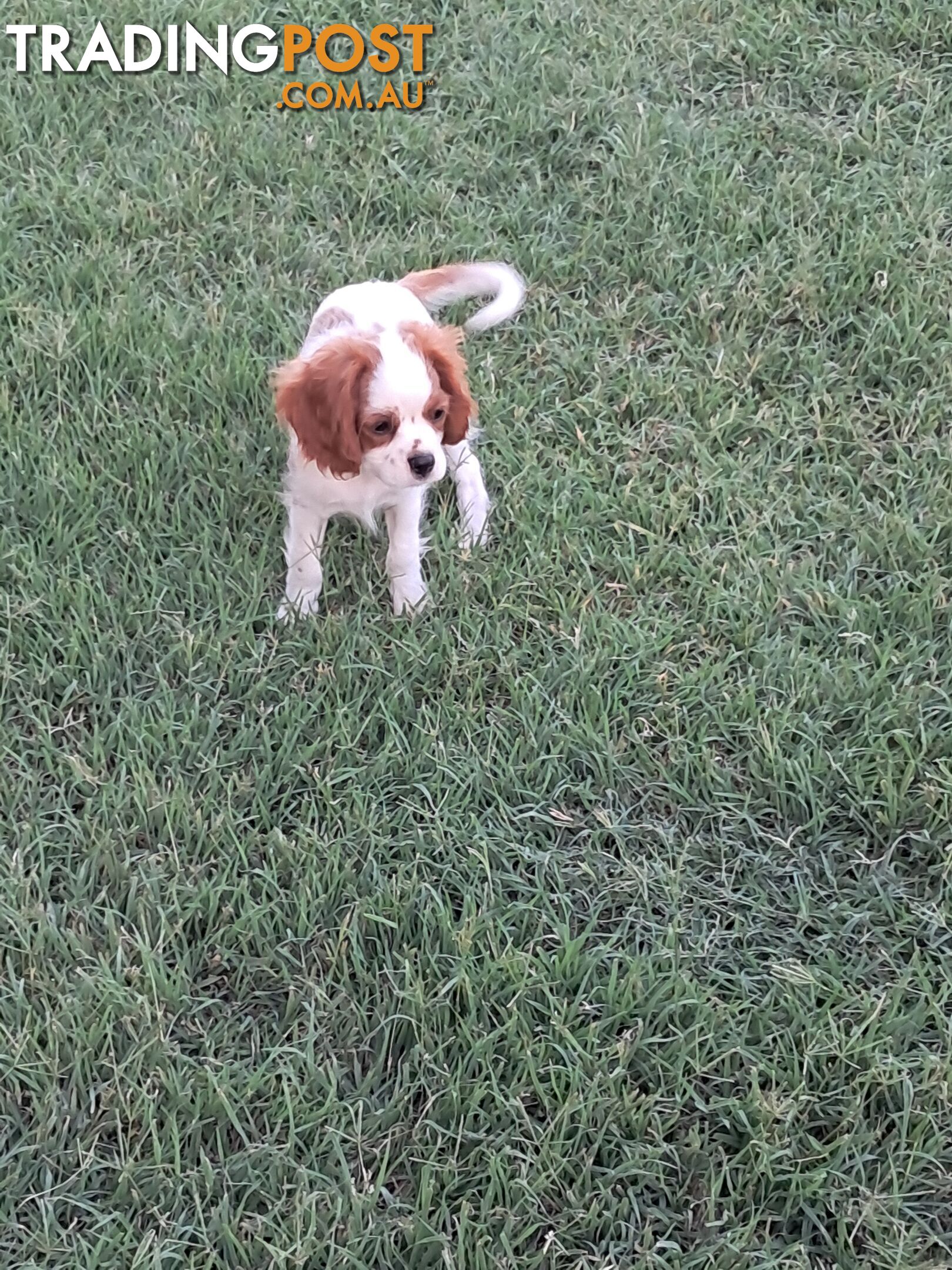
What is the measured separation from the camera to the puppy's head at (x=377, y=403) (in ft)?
6.49

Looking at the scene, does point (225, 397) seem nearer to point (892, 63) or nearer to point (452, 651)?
point (452, 651)

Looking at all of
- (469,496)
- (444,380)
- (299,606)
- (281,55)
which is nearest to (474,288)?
(469,496)

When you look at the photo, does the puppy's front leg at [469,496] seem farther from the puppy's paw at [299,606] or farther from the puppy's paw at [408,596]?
the puppy's paw at [299,606]

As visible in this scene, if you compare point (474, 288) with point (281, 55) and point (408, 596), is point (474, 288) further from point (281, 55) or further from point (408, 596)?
point (281, 55)

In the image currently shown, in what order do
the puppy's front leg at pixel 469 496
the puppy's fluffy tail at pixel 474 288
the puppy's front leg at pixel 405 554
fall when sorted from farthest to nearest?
the puppy's fluffy tail at pixel 474 288
the puppy's front leg at pixel 469 496
the puppy's front leg at pixel 405 554

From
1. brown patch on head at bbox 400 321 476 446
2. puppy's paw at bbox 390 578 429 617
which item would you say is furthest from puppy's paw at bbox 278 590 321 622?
brown patch on head at bbox 400 321 476 446

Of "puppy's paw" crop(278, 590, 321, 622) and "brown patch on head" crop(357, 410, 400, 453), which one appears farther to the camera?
"puppy's paw" crop(278, 590, 321, 622)

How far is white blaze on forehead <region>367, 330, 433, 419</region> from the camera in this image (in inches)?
78.5

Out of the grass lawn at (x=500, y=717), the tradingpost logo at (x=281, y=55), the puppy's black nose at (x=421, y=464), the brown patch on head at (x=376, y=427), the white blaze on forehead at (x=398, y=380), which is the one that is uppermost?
the tradingpost logo at (x=281, y=55)

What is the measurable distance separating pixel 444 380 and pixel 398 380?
12 cm

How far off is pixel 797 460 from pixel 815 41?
1888 millimetres

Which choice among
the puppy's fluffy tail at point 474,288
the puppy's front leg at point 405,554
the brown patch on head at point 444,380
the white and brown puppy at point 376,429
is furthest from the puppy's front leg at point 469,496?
the puppy's fluffy tail at point 474,288

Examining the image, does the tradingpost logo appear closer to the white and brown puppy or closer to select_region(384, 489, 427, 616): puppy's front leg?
the white and brown puppy

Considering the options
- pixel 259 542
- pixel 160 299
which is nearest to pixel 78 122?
pixel 160 299
